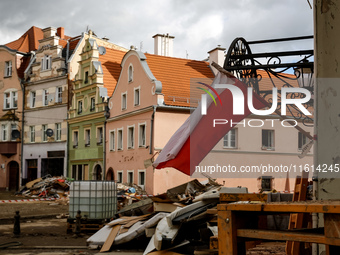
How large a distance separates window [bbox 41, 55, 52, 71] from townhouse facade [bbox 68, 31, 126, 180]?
12.3ft

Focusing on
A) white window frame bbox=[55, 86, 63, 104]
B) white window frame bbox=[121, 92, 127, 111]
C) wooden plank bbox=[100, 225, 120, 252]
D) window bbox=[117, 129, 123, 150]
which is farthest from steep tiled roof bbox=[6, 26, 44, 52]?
wooden plank bbox=[100, 225, 120, 252]

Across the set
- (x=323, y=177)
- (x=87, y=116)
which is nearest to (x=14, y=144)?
(x=87, y=116)

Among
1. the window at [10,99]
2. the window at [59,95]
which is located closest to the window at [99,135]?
the window at [59,95]

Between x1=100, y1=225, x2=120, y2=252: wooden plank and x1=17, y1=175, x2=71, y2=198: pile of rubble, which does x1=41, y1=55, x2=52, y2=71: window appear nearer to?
x1=17, y1=175, x2=71, y2=198: pile of rubble

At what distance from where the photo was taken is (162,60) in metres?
34.8

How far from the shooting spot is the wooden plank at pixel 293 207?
2.77m

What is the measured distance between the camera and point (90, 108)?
3709 cm

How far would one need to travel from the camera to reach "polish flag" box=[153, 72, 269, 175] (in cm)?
856

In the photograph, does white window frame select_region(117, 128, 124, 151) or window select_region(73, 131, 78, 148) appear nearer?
white window frame select_region(117, 128, 124, 151)

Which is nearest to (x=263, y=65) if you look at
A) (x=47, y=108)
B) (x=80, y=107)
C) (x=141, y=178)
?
(x=141, y=178)

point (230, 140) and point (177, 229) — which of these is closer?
point (177, 229)

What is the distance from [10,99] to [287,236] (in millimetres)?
43972

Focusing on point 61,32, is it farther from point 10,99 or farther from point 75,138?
point 75,138

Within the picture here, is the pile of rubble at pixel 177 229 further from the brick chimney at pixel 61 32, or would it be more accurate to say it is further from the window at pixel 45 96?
the brick chimney at pixel 61 32
